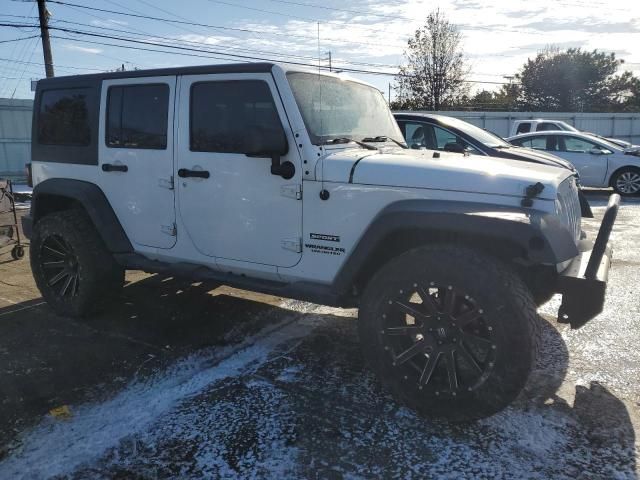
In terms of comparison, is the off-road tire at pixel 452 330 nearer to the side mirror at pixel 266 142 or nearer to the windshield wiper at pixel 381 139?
the side mirror at pixel 266 142

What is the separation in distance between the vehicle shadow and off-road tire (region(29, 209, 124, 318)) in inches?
6.9

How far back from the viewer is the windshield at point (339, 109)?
136 inches

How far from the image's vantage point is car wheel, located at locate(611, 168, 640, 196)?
39.3ft

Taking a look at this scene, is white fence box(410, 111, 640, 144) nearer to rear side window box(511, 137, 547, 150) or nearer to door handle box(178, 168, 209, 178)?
rear side window box(511, 137, 547, 150)

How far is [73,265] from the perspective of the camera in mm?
4535

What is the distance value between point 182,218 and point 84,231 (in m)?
1.05

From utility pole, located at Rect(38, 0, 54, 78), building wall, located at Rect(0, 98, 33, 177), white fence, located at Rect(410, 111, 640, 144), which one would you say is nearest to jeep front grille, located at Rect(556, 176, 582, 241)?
building wall, located at Rect(0, 98, 33, 177)

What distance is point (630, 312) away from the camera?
15.1 feet

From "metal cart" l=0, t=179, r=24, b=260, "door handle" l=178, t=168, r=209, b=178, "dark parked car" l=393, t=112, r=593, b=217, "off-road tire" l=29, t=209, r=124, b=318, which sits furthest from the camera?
"dark parked car" l=393, t=112, r=593, b=217

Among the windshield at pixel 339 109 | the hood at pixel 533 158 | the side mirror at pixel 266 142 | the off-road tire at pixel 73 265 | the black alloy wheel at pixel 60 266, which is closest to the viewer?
the side mirror at pixel 266 142

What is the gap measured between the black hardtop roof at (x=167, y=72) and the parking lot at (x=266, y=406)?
6.62ft

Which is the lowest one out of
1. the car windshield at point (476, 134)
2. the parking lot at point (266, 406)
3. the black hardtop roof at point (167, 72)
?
the parking lot at point (266, 406)

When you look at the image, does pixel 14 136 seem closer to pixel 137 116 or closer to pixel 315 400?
pixel 137 116

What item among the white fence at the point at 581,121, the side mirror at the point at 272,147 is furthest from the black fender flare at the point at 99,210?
the white fence at the point at 581,121
